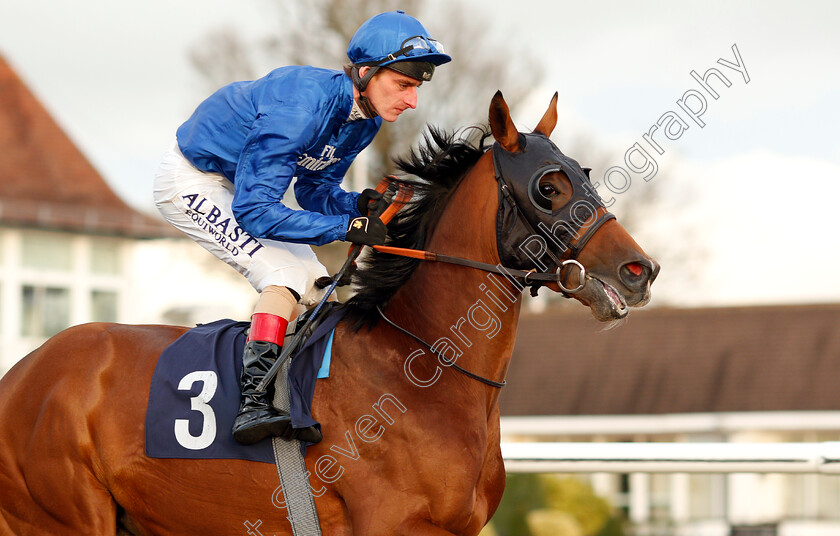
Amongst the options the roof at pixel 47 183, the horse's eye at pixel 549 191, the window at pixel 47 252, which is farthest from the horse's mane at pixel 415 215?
the window at pixel 47 252

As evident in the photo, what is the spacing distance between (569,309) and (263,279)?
62.4 feet

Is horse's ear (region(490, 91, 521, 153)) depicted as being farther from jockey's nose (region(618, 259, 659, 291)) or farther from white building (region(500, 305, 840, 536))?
white building (region(500, 305, 840, 536))

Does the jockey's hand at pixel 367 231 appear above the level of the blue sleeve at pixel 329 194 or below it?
above

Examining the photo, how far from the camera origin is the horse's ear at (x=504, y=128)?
11.5ft

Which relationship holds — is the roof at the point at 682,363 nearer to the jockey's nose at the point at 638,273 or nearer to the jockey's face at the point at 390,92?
the jockey's face at the point at 390,92

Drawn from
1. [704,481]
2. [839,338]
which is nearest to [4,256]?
[704,481]

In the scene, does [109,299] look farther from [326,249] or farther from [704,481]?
[704,481]

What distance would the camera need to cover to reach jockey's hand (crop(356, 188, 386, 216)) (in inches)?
145

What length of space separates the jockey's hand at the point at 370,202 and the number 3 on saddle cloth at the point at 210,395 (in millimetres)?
370

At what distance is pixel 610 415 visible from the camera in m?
17.9

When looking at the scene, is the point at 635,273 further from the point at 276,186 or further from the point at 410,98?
the point at 276,186

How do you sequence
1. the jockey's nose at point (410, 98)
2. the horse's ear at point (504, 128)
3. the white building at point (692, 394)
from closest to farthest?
the horse's ear at point (504, 128)
the jockey's nose at point (410, 98)
the white building at point (692, 394)

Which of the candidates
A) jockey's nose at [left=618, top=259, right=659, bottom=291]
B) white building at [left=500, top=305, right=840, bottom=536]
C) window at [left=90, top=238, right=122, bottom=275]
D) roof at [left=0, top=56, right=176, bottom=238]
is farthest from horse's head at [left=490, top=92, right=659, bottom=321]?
window at [left=90, top=238, right=122, bottom=275]

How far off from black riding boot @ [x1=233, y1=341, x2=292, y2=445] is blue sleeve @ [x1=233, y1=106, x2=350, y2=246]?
39cm
